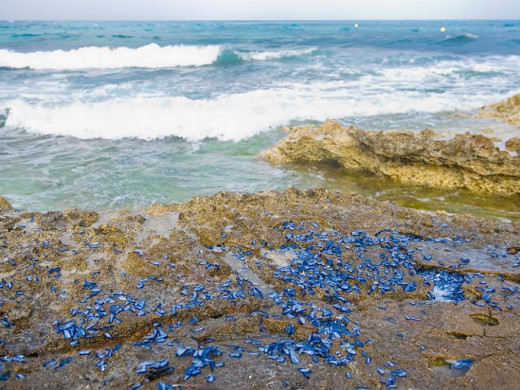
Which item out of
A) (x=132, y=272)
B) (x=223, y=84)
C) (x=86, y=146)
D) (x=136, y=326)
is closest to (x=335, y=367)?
(x=136, y=326)

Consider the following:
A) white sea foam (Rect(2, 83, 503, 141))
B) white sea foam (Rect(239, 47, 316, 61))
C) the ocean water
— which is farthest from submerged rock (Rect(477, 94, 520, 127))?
white sea foam (Rect(239, 47, 316, 61))

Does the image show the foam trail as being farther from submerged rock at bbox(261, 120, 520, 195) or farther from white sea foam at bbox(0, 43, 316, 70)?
submerged rock at bbox(261, 120, 520, 195)

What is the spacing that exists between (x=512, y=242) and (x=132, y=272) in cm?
444

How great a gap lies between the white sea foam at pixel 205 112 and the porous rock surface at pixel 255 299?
6407mm

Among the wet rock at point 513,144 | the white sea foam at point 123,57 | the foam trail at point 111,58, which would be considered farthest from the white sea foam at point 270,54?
the wet rock at point 513,144

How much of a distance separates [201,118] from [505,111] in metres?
8.43

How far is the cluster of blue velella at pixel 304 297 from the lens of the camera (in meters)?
3.08

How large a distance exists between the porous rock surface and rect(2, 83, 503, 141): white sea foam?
252 inches

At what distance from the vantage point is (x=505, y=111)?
1161 centimetres

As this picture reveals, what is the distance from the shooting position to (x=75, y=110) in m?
12.5

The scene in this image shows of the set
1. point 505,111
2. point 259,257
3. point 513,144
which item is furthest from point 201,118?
point 505,111

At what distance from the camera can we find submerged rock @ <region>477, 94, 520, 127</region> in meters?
10.5

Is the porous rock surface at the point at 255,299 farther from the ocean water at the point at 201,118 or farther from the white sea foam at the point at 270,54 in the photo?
the white sea foam at the point at 270,54

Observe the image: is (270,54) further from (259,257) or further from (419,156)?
(259,257)
